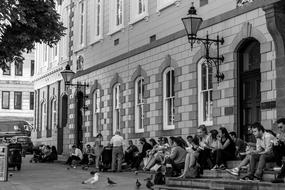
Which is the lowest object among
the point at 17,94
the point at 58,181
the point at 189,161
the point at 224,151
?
the point at 58,181

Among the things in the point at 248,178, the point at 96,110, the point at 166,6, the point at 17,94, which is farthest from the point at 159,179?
the point at 17,94

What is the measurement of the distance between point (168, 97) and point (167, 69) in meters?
1.16

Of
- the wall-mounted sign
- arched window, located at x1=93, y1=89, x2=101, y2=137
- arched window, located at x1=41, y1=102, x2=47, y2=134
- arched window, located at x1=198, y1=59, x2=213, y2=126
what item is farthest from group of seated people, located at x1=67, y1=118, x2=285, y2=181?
arched window, located at x1=41, y1=102, x2=47, y2=134

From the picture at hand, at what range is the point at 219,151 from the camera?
17.3 m

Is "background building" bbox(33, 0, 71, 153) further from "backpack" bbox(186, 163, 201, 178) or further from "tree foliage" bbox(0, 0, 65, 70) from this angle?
"backpack" bbox(186, 163, 201, 178)

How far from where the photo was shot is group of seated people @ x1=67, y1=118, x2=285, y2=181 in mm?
14750

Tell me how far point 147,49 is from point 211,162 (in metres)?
10.3

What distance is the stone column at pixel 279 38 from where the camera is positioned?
17.6 meters

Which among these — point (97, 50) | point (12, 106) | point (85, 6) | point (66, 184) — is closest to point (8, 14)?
point (66, 184)

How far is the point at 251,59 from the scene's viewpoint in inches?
799

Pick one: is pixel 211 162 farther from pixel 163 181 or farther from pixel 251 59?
pixel 251 59

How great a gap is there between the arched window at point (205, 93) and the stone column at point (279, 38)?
4.35 metres

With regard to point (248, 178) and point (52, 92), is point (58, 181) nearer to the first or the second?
point (248, 178)

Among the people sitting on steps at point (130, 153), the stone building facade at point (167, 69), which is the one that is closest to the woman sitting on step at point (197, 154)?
the stone building facade at point (167, 69)
